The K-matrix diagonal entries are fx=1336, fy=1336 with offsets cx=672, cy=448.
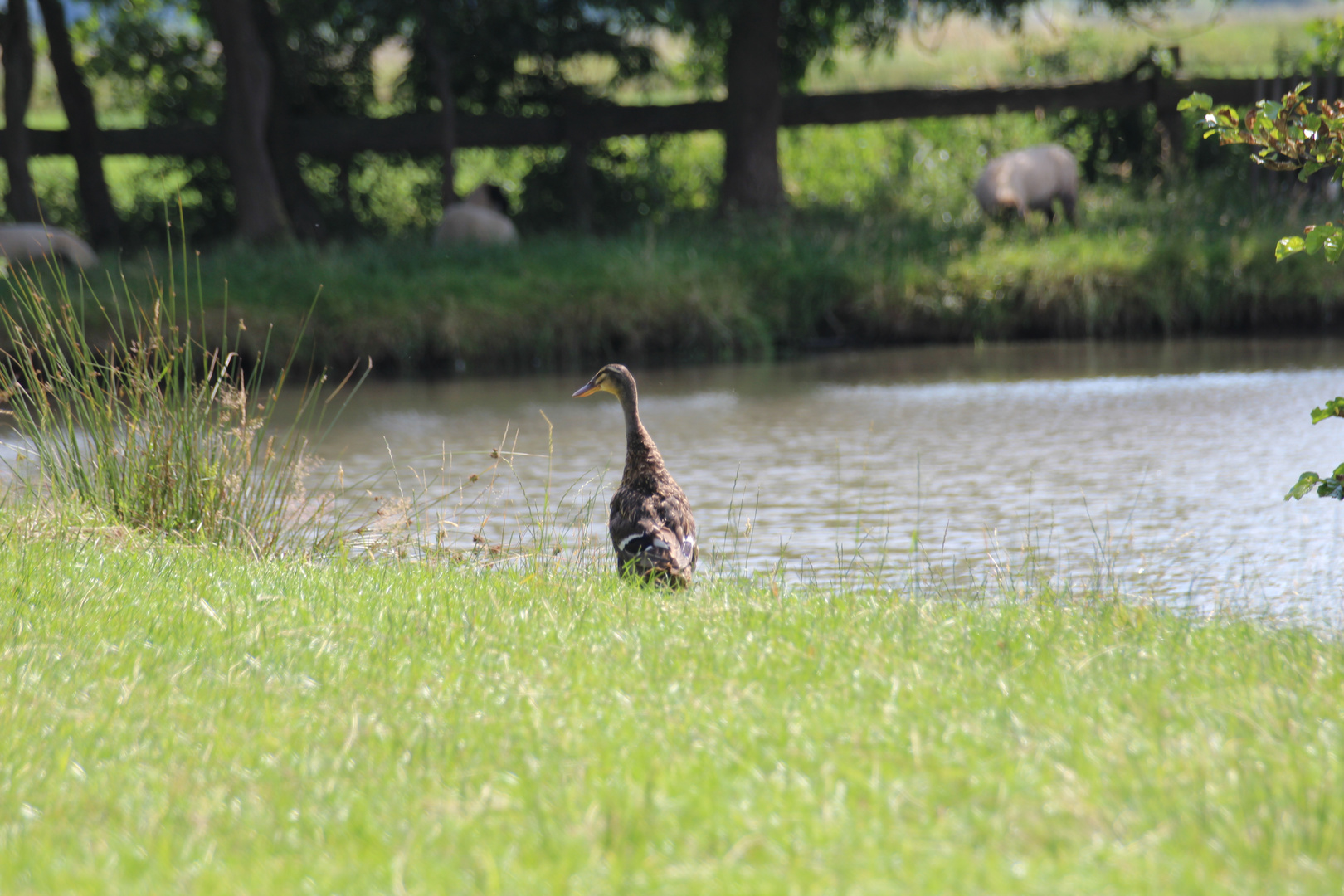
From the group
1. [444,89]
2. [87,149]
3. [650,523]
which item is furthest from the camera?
[87,149]

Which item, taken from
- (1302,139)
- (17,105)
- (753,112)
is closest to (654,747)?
(1302,139)

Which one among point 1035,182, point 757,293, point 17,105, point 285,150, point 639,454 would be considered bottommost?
point 639,454

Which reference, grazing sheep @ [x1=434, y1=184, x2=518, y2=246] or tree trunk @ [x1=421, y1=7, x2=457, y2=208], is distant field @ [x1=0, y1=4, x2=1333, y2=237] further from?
grazing sheep @ [x1=434, y1=184, x2=518, y2=246]

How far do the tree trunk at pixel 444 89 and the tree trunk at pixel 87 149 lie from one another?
16.3 ft

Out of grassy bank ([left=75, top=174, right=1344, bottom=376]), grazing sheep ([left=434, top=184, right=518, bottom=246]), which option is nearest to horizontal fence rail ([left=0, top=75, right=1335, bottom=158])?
grazing sheep ([left=434, top=184, right=518, bottom=246])

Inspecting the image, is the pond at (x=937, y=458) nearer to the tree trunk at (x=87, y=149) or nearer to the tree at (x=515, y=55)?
the tree at (x=515, y=55)

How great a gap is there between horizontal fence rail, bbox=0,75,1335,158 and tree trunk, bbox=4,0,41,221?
2.12 metres

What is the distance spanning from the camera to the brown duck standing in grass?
5293 mm

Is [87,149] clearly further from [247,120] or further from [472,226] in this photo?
[472,226]

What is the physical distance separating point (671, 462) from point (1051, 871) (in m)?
7.28

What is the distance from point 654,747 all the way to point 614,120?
17.9 meters

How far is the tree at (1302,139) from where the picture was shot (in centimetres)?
452

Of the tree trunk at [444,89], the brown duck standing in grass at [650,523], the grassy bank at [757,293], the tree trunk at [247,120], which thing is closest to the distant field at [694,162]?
the tree trunk at [444,89]

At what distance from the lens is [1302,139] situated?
4594 mm
